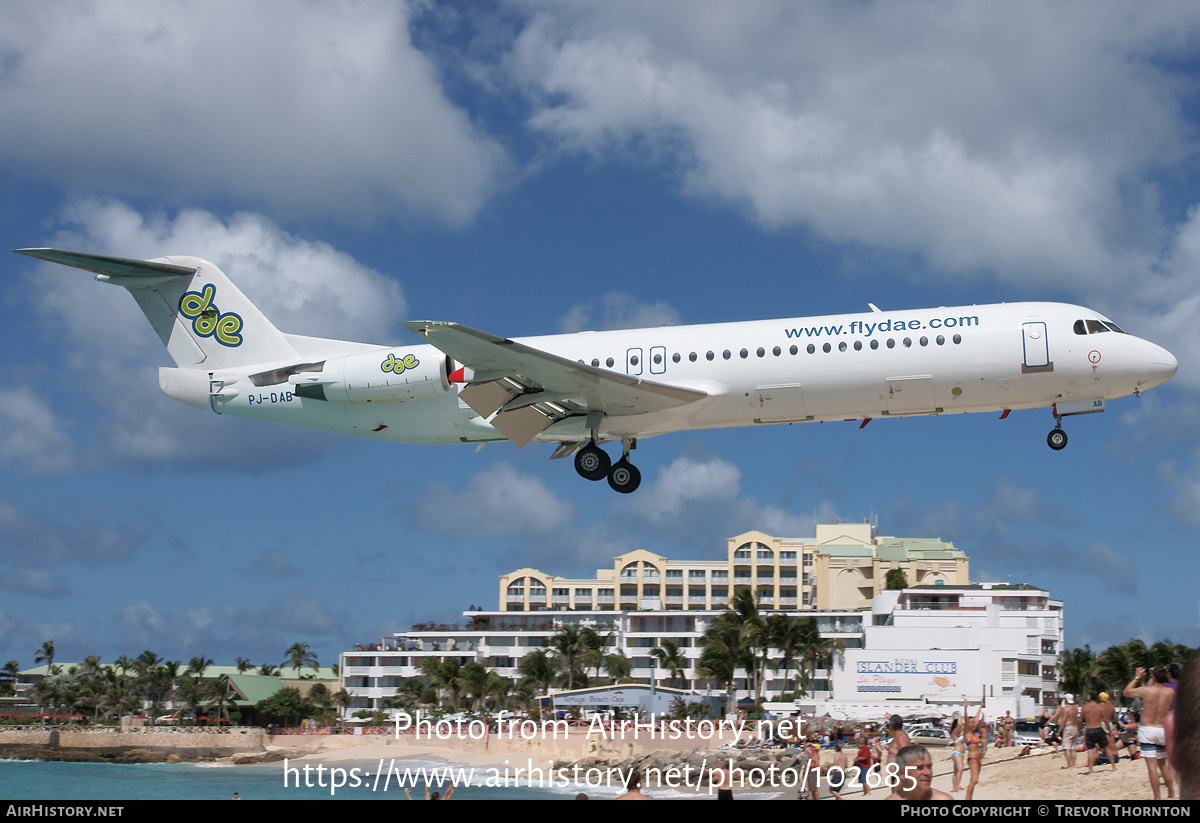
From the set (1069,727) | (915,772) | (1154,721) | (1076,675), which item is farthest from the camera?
(1076,675)

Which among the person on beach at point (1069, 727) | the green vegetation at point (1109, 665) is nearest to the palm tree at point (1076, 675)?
the green vegetation at point (1109, 665)

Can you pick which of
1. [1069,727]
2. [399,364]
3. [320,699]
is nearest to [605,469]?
[399,364]

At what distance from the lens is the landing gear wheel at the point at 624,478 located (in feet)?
73.6

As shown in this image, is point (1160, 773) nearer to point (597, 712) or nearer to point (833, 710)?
point (833, 710)

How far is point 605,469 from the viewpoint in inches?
878

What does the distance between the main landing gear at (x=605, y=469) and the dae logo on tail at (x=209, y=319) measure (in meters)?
8.93

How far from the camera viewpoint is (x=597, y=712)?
5922 centimetres

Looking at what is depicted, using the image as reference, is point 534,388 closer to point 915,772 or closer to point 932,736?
point 915,772

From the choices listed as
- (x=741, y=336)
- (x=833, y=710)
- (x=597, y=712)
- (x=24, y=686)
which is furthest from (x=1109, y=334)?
(x=24, y=686)

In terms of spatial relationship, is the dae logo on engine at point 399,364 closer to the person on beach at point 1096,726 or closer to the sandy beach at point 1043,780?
the sandy beach at point 1043,780

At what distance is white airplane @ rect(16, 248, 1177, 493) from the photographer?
20.1m

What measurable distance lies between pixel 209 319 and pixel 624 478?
1071 centimetres

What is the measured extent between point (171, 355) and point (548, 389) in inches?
393

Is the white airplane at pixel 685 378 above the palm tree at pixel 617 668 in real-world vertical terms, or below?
above
